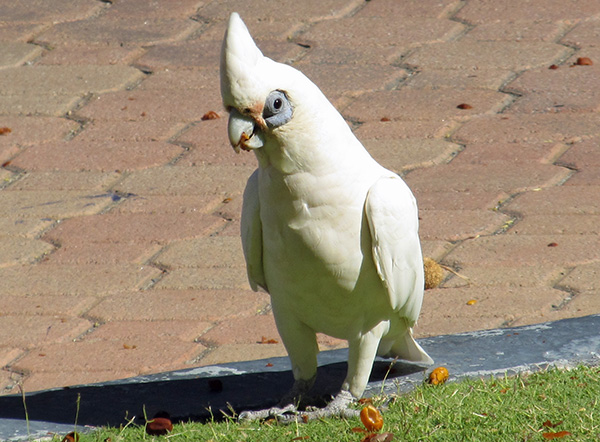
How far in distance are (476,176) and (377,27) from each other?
5.53 feet

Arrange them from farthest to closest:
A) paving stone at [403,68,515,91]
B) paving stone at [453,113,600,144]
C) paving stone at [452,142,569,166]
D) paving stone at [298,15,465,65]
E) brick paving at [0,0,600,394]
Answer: paving stone at [298,15,465,65] < paving stone at [403,68,515,91] < paving stone at [453,113,600,144] < paving stone at [452,142,569,166] < brick paving at [0,0,600,394]

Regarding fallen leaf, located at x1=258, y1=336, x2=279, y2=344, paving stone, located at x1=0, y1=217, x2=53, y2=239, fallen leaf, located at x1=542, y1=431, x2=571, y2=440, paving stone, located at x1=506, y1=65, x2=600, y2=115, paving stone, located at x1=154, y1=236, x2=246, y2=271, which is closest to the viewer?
fallen leaf, located at x1=542, y1=431, x2=571, y2=440

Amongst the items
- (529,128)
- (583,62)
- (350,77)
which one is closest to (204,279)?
(529,128)

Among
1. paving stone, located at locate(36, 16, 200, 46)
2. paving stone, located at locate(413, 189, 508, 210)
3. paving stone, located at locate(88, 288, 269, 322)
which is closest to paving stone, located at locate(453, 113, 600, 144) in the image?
paving stone, located at locate(413, 189, 508, 210)

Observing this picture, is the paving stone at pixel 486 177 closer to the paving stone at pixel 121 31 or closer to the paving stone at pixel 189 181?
the paving stone at pixel 189 181

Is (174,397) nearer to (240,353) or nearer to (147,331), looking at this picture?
(240,353)

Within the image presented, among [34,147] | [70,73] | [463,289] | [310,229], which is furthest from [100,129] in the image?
[310,229]

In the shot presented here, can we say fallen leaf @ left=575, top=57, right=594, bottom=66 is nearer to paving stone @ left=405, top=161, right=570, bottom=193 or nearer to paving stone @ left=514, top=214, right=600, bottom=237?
paving stone @ left=405, top=161, right=570, bottom=193

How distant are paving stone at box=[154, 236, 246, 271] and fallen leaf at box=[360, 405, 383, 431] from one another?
52.7 inches

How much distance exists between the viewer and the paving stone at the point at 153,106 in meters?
4.83

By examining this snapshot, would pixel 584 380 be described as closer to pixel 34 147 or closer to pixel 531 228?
pixel 531 228

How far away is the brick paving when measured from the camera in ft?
11.0

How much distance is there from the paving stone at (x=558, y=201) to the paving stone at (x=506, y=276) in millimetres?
395

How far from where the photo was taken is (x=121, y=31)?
18.8 ft
